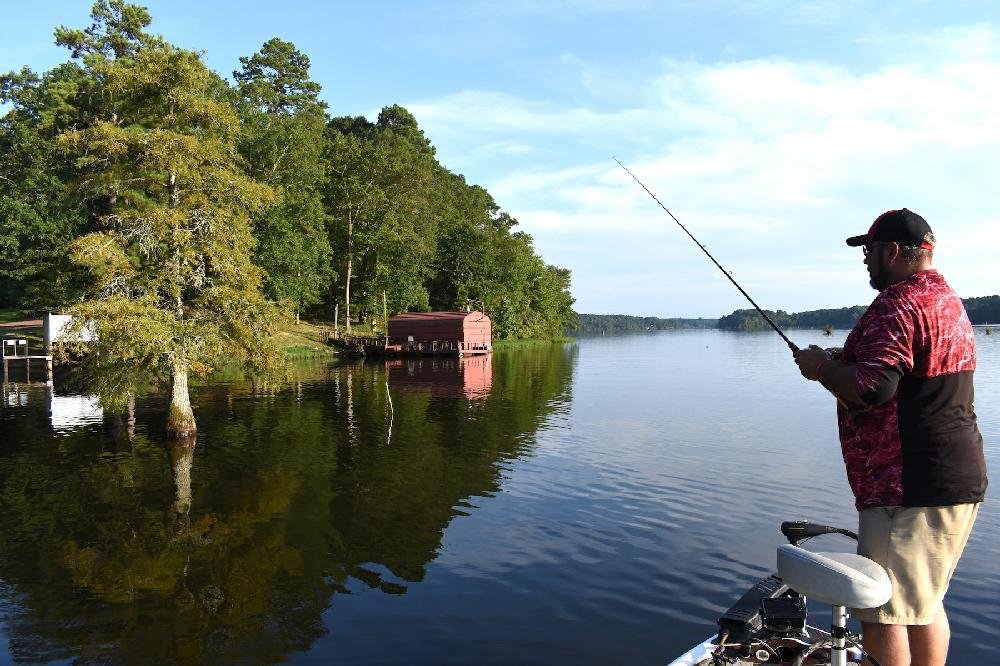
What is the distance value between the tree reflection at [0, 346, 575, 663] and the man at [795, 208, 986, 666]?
7.52 metres

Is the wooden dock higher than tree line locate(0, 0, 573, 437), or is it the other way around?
tree line locate(0, 0, 573, 437)

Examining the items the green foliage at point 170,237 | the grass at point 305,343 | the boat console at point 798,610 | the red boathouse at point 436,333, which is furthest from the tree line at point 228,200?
the boat console at point 798,610

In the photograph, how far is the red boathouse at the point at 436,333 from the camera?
71.4 meters

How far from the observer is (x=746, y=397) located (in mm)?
38406

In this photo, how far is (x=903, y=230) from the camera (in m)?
4.69

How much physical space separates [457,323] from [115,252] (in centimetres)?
5336

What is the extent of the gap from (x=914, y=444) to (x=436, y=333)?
69599mm

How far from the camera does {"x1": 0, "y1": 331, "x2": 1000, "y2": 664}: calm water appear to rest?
939 cm

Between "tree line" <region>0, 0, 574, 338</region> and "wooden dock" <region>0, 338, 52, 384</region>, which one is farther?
"wooden dock" <region>0, 338, 52, 384</region>

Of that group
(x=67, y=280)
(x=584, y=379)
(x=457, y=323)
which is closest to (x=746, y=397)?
(x=584, y=379)

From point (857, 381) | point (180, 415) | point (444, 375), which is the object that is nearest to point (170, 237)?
point (180, 415)

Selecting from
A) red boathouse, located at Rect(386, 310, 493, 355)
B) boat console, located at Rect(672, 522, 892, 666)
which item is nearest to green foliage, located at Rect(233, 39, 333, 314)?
red boathouse, located at Rect(386, 310, 493, 355)

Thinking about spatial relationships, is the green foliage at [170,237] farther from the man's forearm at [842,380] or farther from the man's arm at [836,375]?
the man's forearm at [842,380]

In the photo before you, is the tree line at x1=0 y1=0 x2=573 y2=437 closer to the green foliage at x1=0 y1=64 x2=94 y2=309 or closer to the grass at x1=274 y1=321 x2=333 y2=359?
→ the green foliage at x1=0 y1=64 x2=94 y2=309
